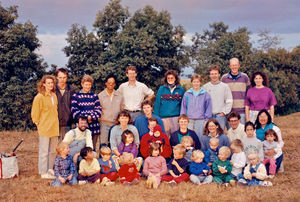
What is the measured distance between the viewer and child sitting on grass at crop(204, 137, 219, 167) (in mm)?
6402

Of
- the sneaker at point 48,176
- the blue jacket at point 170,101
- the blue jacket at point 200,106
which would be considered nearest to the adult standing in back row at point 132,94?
the blue jacket at point 170,101

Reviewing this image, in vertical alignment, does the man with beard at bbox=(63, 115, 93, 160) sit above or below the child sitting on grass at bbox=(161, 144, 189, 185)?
above

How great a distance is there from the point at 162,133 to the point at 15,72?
11.7 metres

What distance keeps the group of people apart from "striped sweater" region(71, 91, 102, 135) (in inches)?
0.8

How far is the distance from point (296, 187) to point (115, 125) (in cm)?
373

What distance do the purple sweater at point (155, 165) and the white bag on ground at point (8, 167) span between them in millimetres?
2704

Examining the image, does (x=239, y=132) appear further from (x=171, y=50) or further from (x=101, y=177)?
(x=171, y=50)

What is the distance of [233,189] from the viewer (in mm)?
5723

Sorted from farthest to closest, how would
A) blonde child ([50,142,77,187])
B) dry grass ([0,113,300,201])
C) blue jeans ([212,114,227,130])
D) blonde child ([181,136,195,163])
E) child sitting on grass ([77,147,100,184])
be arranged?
blue jeans ([212,114,227,130])
blonde child ([181,136,195,163])
child sitting on grass ([77,147,100,184])
blonde child ([50,142,77,187])
dry grass ([0,113,300,201])

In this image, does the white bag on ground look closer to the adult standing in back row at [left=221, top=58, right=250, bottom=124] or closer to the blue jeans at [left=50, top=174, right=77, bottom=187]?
the blue jeans at [left=50, top=174, right=77, bottom=187]

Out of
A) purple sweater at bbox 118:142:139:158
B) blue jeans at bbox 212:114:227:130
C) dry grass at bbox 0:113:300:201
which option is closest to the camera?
dry grass at bbox 0:113:300:201

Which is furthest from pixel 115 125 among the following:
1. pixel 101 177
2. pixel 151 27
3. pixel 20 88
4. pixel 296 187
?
pixel 151 27

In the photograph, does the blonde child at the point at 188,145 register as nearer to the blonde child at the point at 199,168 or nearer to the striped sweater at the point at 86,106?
the blonde child at the point at 199,168

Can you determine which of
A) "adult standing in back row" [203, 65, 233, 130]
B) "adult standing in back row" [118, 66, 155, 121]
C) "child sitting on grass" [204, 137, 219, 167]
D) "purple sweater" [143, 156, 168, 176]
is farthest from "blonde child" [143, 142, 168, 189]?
"adult standing in back row" [203, 65, 233, 130]
